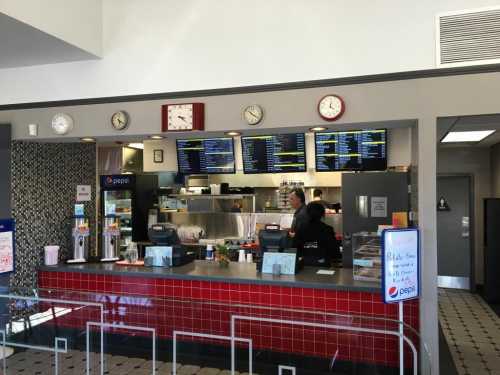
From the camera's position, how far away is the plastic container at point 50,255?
5242mm

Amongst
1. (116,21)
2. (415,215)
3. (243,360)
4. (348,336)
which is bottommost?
(243,360)

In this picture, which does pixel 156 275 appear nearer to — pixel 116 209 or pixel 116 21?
pixel 116 21

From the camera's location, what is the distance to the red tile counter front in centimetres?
379

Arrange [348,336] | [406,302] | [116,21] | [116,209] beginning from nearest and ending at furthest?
[348,336] → [406,302] → [116,21] → [116,209]

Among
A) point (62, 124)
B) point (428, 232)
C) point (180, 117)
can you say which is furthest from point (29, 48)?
point (428, 232)

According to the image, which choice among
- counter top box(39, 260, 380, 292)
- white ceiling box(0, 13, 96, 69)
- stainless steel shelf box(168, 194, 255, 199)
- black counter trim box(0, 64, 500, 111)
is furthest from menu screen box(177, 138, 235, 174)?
white ceiling box(0, 13, 96, 69)

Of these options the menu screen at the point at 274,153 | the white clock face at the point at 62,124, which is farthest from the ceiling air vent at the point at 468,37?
the white clock face at the point at 62,124

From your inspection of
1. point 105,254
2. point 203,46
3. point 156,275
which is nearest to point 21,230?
point 105,254

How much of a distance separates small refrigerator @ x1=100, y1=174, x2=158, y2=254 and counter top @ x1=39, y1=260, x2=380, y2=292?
2731 mm

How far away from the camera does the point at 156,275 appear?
185 inches

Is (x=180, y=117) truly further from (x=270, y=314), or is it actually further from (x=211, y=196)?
(x=211, y=196)

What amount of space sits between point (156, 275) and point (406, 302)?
254 cm

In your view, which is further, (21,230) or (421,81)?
(21,230)

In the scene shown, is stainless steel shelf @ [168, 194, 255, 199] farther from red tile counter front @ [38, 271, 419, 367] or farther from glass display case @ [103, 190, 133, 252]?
red tile counter front @ [38, 271, 419, 367]
